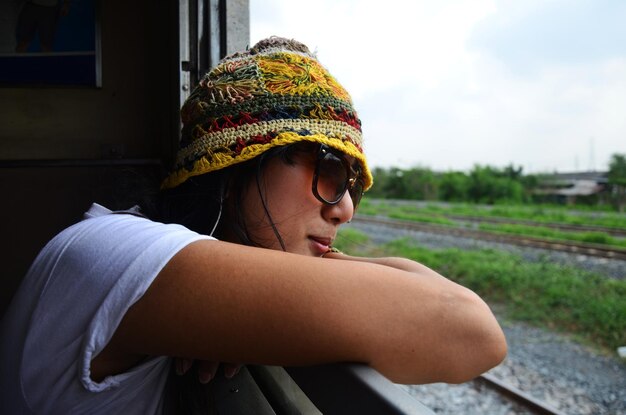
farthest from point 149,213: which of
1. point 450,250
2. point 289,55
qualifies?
point 450,250

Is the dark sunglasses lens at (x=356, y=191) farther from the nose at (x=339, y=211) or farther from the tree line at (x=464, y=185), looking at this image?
the tree line at (x=464, y=185)

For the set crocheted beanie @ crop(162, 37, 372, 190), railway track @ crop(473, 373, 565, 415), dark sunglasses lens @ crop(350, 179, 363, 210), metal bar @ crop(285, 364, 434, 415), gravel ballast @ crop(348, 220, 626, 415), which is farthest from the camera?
gravel ballast @ crop(348, 220, 626, 415)

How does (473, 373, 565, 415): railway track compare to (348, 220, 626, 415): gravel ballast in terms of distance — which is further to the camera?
(348, 220, 626, 415): gravel ballast

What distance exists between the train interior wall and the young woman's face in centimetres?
133

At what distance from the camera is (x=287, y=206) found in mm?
1221

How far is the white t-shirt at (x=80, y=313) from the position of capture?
789 mm

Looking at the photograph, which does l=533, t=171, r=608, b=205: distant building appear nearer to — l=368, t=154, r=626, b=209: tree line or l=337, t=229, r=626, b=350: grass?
l=368, t=154, r=626, b=209: tree line

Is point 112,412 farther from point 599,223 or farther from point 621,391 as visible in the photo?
point 599,223

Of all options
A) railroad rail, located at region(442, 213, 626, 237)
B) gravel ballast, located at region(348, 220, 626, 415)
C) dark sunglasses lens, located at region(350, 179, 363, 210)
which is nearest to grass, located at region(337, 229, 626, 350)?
gravel ballast, located at region(348, 220, 626, 415)

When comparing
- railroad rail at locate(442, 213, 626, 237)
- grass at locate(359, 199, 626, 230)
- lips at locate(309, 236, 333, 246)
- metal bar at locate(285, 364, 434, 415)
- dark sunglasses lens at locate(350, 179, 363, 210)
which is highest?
dark sunglasses lens at locate(350, 179, 363, 210)

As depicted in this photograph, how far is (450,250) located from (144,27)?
9.34 m

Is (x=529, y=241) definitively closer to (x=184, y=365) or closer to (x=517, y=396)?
(x=517, y=396)

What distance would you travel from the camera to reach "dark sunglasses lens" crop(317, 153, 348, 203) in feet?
4.05

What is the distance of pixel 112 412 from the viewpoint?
3.31ft
